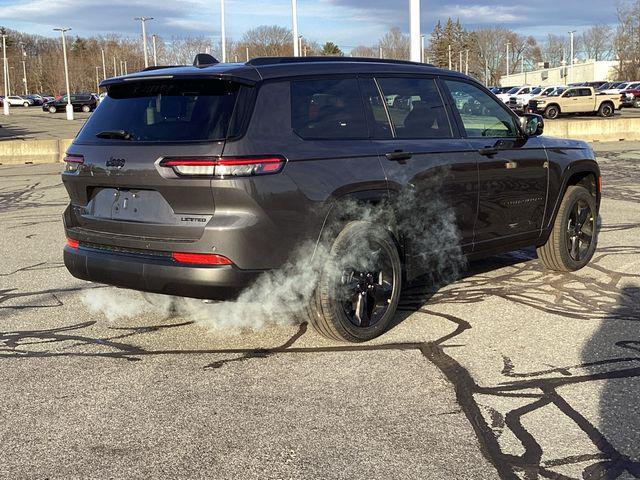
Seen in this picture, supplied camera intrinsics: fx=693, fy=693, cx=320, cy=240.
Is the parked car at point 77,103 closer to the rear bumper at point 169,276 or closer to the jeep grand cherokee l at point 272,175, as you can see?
the jeep grand cherokee l at point 272,175

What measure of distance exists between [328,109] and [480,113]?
1700 mm

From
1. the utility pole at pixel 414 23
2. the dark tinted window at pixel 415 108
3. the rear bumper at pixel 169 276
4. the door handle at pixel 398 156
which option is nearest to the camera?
the rear bumper at pixel 169 276

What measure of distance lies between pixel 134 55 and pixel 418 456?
14859 centimetres

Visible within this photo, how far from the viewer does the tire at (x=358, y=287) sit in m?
4.39

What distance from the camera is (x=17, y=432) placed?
3396mm

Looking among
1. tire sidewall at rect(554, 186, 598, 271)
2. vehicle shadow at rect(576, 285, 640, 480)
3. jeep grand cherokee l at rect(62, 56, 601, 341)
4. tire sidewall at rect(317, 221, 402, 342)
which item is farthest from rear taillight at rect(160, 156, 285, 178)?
tire sidewall at rect(554, 186, 598, 271)

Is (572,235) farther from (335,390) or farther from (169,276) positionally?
(169,276)

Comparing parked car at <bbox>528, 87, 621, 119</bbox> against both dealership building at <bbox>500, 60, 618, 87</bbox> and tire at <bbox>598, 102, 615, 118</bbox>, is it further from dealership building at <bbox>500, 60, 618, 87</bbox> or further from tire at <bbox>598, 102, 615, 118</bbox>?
dealership building at <bbox>500, 60, 618, 87</bbox>

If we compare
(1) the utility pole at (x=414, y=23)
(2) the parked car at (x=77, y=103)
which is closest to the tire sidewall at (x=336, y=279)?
(1) the utility pole at (x=414, y=23)

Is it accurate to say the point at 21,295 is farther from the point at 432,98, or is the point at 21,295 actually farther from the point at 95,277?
the point at 432,98

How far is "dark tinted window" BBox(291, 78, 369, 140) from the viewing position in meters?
4.32

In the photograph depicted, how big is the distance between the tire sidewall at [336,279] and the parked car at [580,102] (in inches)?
1624

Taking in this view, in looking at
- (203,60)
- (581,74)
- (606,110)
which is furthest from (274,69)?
(581,74)

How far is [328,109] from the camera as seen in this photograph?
450 cm
